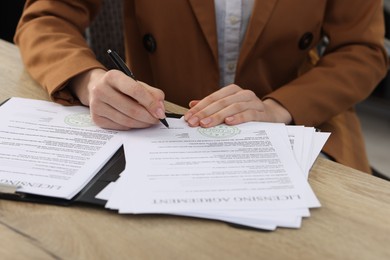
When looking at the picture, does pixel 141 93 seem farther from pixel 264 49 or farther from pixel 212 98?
pixel 264 49

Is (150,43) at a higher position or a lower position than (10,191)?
lower

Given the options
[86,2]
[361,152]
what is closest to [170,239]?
[361,152]

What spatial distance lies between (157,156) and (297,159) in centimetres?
19

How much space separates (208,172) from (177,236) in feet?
0.38

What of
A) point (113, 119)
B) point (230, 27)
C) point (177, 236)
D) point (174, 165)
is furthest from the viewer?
point (230, 27)

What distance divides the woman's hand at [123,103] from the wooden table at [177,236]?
0.64ft

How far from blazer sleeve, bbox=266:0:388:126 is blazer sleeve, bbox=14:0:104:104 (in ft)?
1.15

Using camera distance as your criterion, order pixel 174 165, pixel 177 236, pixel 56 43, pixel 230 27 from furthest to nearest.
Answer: pixel 230 27 < pixel 56 43 < pixel 174 165 < pixel 177 236

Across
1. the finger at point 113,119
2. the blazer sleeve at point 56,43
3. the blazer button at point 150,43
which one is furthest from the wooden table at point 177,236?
the blazer button at point 150,43

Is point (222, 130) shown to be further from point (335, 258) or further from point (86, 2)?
point (86, 2)

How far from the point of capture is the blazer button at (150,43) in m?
1.19

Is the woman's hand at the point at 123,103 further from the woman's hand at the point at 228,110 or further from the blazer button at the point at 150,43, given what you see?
the blazer button at the point at 150,43

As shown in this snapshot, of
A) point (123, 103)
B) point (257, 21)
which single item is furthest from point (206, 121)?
point (257, 21)

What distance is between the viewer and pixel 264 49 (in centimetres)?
115
